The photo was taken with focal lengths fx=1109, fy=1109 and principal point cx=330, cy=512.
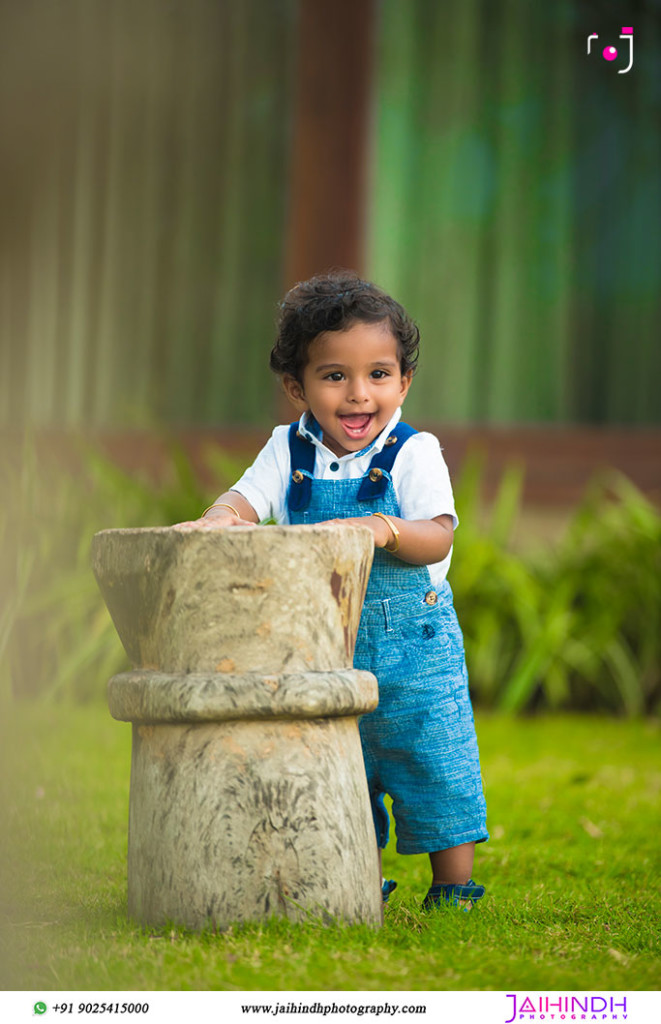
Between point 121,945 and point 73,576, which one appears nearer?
point 121,945

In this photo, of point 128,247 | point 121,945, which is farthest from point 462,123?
point 121,945

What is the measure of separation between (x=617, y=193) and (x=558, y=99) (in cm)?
59

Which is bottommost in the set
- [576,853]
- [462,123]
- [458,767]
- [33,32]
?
[576,853]

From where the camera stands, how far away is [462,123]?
6051 millimetres

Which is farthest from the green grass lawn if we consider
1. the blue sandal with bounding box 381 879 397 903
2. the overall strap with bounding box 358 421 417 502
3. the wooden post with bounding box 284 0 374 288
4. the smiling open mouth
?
the wooden post with bounding box 284 0 374 288

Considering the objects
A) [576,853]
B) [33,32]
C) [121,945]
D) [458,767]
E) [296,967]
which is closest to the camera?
[296,967]

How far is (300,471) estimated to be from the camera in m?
2.00

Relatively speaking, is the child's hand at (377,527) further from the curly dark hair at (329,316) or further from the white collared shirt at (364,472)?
the curly dark hair at (329,316)

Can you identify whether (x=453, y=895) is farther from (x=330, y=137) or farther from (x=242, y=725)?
(x=330, y=137)

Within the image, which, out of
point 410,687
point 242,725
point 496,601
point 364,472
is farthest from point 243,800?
point 496,601

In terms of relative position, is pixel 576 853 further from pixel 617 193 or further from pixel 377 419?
pixel 617 193

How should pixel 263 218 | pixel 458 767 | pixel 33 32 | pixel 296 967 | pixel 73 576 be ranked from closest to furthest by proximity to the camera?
pixel 296 967 → pixel 458 767 → pixel 73 576 → pixel 33 32 → pixel 263 218

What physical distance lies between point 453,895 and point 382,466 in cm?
76

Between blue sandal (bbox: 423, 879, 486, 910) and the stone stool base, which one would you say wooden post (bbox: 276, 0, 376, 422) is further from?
the stone stool base
